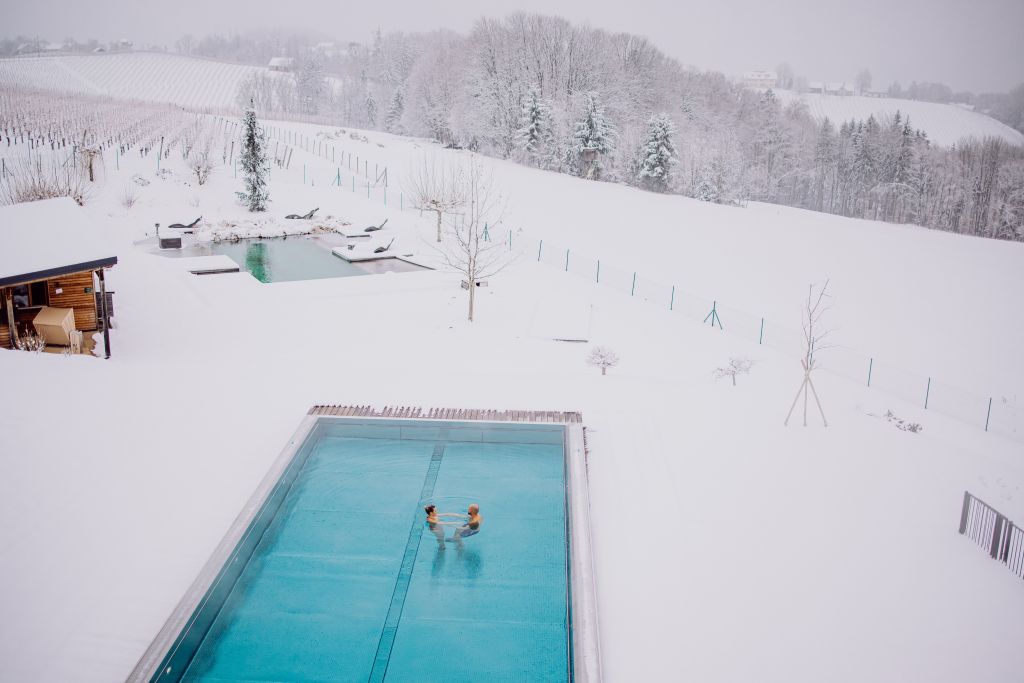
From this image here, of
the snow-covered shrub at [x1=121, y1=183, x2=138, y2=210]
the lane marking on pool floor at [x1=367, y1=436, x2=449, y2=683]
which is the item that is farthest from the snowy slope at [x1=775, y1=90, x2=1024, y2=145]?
the lane marking on pool floor at [x1=367, y1=436, x2=449, y2=683]

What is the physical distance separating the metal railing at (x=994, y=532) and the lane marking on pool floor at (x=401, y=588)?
6.88 meters

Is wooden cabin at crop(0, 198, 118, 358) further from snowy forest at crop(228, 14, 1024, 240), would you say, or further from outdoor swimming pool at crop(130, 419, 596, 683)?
snowy forest at crop(228, 14, 1024, 240)

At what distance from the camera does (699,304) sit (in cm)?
2422

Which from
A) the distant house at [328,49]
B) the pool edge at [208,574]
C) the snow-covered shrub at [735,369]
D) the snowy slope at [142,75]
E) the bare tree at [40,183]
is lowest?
the pool edge at [208,574]

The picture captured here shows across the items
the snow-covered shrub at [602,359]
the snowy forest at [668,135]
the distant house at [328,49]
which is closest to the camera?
the snow-covered shrub at [602,359]

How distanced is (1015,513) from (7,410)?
14.8 meters

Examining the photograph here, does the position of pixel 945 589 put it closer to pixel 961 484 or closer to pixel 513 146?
pixel 961 484

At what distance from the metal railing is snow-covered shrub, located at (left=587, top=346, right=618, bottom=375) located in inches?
268

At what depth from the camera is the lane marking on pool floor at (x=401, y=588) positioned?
7356 millimetres

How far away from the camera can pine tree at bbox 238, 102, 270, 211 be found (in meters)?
30.4

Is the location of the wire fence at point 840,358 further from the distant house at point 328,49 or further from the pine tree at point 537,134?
the distant house at point 328,49

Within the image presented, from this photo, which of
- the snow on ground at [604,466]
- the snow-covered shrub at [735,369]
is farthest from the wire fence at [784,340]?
the snow-covered shrub at [735,369]

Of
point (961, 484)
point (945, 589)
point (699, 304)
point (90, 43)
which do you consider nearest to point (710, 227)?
point (699, 304)

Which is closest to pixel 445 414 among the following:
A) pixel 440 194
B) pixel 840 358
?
pixel 840 358
